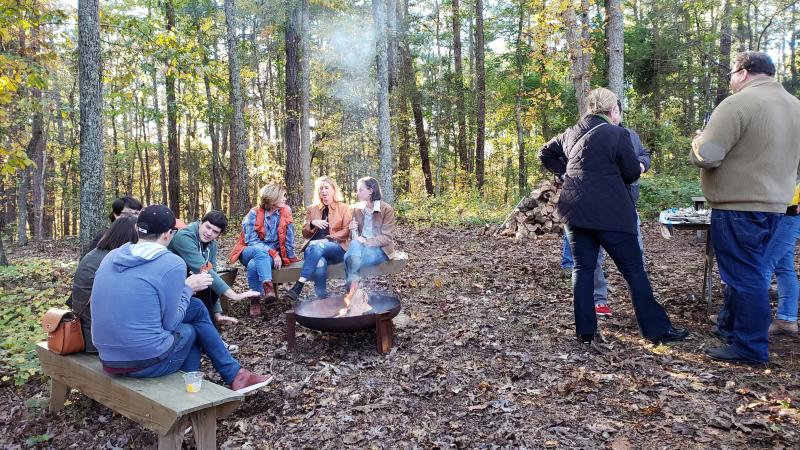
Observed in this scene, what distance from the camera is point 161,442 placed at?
2754mm

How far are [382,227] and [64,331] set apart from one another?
3.07 m

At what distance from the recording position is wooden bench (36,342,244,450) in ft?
8.84

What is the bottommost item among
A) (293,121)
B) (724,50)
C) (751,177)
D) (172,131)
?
(751,177)

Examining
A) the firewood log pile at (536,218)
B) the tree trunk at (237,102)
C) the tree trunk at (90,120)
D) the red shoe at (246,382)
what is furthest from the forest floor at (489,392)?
the tree trunk at (237,102)

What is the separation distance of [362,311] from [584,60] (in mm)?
8078

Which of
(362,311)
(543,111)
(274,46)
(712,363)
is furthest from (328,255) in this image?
(274,46)

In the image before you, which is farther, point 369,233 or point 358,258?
point 369,233

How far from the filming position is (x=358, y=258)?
5328mm

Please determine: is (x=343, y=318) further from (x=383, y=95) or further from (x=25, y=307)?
(x=383, y=95)

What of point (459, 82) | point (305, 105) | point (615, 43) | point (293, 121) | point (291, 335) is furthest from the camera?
point (459, 82)

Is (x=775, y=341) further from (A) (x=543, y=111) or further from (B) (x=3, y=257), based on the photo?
(A) (x=543, y=111)

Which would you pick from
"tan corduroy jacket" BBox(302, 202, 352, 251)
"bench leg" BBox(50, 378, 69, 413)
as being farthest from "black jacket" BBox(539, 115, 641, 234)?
"bench leg" BBox(50, 378, 69, 413)

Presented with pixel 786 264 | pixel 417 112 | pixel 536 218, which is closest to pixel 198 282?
pixel 786 264

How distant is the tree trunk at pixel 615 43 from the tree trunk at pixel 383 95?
490 cm
